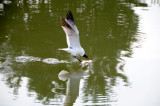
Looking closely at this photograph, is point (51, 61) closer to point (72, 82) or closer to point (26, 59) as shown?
point (26, 59)

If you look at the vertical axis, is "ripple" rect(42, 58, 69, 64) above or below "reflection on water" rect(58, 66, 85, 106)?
above

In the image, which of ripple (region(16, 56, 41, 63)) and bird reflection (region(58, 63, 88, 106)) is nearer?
bird reflection (region(58, 63, 88, 106))

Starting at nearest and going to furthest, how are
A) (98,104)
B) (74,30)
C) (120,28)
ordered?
1. (98,104)
2. (74,30)
3. (120,28)

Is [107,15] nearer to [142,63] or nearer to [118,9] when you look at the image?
[118,9]

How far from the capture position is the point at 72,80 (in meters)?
6.61

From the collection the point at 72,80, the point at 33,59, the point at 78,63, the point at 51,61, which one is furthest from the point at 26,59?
the point at 72,80

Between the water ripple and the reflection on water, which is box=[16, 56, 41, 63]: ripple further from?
the reflection on water

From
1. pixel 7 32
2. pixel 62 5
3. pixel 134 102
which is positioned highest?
pixel 62 5

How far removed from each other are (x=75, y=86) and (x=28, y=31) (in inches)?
150

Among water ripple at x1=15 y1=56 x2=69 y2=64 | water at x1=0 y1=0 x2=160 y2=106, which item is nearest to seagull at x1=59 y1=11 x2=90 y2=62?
water at x1=0 y1=0 x2=160 y2=106

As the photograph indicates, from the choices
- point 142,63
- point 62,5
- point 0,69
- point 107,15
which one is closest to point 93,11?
point 107,15

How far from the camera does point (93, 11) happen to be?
11750mm

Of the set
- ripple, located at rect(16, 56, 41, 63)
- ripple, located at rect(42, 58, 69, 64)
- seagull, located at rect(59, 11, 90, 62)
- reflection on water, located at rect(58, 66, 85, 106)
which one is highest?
seagull, located at rect(59, 11, 90, 62)

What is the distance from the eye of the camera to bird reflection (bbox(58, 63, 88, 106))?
18.8ft
